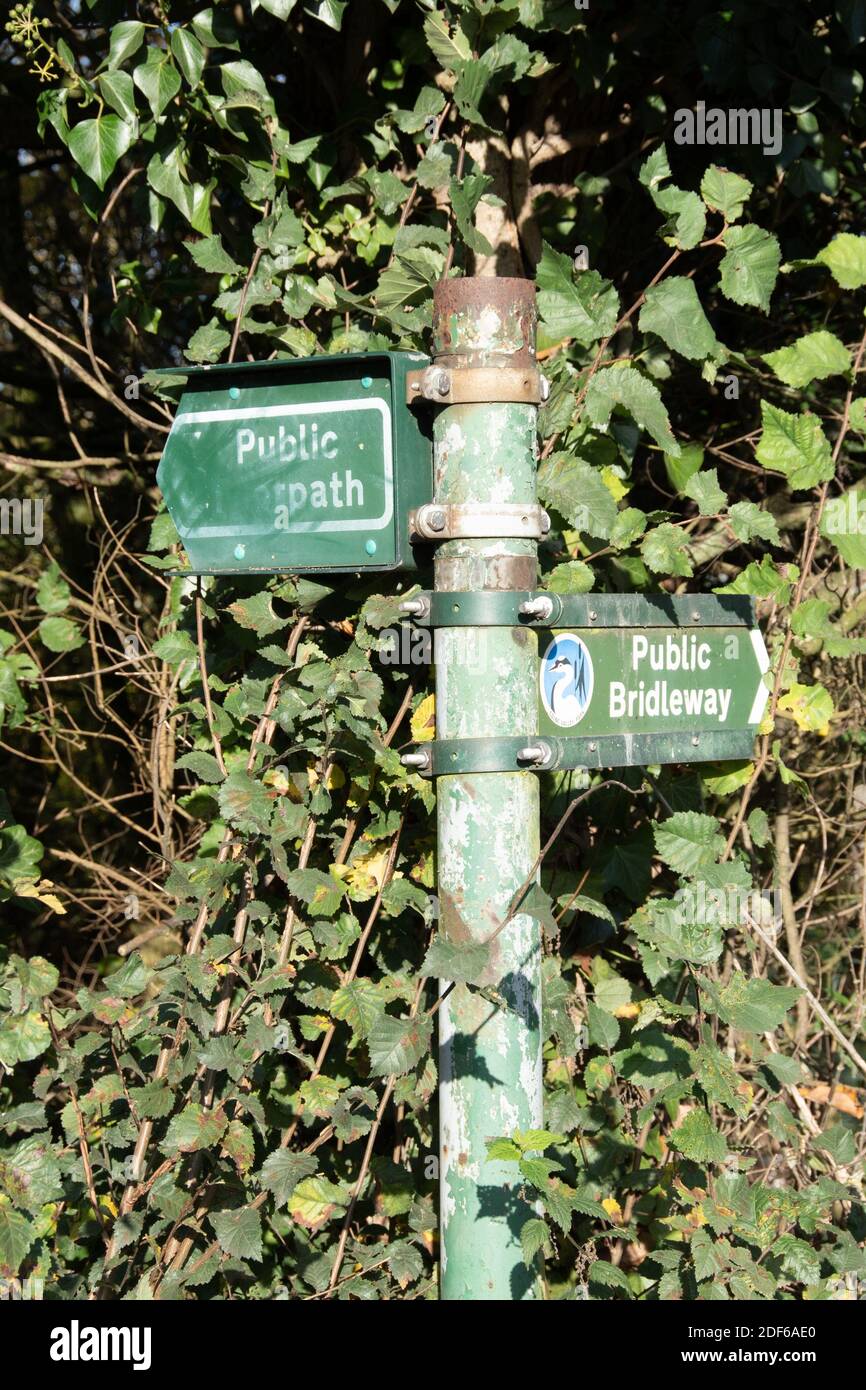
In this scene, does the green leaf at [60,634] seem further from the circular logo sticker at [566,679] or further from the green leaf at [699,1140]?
the green leaf at [699,1140]

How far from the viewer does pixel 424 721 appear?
2363 mm

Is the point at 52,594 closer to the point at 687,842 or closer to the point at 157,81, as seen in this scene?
the point at 157,81

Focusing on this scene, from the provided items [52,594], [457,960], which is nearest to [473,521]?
[457,960]

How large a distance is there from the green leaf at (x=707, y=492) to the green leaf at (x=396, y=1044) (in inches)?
46.1

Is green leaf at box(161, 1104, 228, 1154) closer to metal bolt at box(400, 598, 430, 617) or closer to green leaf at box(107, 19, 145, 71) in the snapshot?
metal bolt at box(400, 598, 430, 617)

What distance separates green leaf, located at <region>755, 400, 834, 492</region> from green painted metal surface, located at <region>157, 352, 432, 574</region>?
1.00 meters

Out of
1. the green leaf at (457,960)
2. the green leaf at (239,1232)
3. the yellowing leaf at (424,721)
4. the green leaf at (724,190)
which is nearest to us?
the green leaf at (457,960)

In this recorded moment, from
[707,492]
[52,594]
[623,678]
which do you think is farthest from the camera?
[52,594]

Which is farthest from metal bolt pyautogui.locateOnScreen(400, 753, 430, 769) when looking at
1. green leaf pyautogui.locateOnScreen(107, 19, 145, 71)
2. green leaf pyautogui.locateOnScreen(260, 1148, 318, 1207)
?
green leaf pyautogui.locateOnScreen(107, 19, 145, 71)

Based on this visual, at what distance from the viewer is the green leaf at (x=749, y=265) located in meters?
2.53

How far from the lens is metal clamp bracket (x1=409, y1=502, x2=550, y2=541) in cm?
174

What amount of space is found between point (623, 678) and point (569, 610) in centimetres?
17

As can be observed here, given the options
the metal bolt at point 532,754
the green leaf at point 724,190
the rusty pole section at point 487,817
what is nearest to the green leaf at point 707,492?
the green leaf at point 724,190
